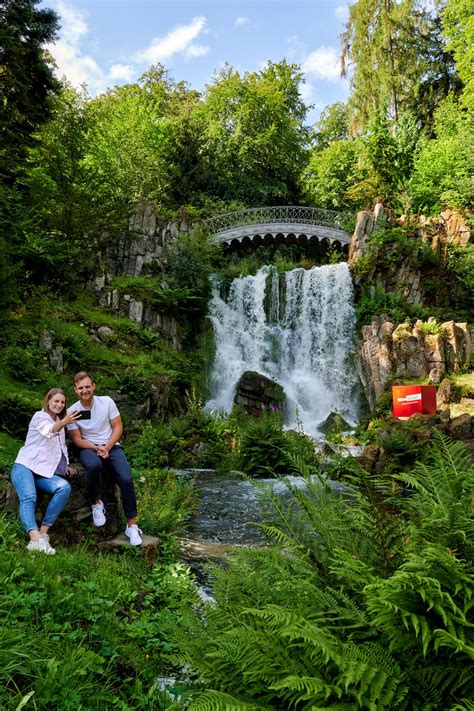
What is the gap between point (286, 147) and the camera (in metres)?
36.0

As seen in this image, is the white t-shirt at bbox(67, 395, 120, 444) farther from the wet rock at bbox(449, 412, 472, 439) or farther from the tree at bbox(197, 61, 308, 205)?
the tree at bbox(197, 61, 308, 205)

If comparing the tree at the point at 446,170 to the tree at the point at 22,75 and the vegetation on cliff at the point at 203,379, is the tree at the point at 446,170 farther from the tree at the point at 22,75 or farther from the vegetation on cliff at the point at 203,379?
the tree at the point at 22,75

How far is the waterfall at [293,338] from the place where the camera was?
19.3 m

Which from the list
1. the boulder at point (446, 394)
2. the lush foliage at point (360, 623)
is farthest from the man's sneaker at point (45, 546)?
the boulder at point (446, 394)

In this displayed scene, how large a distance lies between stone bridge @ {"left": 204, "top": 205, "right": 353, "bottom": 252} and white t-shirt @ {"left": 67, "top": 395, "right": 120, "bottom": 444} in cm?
2220

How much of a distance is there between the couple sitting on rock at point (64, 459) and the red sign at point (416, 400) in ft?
33.5

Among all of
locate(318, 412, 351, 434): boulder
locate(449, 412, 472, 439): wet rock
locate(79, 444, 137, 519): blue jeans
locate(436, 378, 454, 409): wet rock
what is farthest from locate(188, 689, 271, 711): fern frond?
locate(318, 412, 351, 434): boulder

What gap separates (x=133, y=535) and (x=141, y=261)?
1804 cm

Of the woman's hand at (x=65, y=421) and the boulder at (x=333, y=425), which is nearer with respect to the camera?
the woman's hand at (x=65, y=421)

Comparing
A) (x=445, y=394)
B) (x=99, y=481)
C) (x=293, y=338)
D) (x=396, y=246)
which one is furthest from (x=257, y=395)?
(x=99, y=481)

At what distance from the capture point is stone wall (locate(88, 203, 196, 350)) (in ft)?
60.0

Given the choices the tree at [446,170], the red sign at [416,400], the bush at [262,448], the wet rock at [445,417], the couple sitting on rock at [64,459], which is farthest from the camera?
the tree at [446,170]

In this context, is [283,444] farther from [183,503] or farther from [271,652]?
[271,652]

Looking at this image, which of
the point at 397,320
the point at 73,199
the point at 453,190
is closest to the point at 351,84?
the point at 453,190
